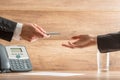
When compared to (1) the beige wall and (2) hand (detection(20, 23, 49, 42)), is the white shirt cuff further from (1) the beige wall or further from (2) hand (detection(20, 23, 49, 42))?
(1) the beige wall

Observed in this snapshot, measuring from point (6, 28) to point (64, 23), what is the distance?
487 millimetres

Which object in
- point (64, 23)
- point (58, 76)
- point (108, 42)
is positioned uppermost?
point (64, 23)

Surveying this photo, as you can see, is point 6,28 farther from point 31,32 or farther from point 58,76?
point 58,76

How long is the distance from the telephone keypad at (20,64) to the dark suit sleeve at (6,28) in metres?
0.19

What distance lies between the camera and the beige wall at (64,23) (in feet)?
5.72

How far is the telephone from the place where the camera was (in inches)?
59.1

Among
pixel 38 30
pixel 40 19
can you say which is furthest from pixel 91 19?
pixel 38 30

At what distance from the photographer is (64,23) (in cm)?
178

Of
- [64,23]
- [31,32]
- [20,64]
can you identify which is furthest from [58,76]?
[64,23]

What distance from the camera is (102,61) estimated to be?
1.76m

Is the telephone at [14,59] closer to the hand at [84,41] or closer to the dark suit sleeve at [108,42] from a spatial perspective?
the hand at [84,41]

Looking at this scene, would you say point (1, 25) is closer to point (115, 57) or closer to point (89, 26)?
point (89, 26)

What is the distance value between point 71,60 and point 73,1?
342 mm

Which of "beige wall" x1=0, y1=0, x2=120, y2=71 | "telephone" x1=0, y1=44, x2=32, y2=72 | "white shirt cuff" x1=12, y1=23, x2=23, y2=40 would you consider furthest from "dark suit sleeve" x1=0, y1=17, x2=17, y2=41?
"beige wall" x1=0, y1=0, x2=120, y2=71
